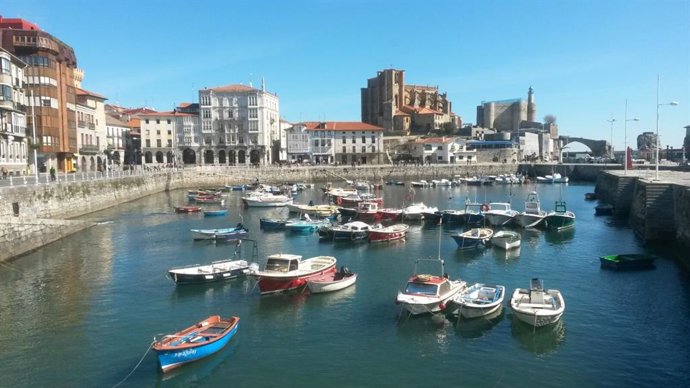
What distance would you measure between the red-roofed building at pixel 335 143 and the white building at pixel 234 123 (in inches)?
509

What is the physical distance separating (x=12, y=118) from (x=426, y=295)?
55048mm

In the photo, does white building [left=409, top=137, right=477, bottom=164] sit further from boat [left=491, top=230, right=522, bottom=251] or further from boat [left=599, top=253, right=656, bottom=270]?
boat [left=599, top=253, right=656, bottom=270]

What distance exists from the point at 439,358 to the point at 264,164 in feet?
352

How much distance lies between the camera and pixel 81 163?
86.2m

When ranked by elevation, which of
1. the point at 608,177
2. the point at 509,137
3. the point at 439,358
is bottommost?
the point at 439,358

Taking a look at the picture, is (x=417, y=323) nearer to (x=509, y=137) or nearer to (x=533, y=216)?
(x=533, y=216)

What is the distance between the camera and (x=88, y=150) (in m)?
86.6

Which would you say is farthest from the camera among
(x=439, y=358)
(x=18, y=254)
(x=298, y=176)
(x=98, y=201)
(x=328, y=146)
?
(x=328, y=146)

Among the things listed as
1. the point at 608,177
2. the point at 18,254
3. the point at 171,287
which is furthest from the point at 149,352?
the point at 608,177

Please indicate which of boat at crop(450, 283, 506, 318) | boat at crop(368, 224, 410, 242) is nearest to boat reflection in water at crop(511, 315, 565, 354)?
boat at crop(450, 283, 506, 318)

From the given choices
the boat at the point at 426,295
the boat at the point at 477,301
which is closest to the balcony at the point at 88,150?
the boat at the point at 426,295

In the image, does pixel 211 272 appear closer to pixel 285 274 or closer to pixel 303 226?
pixel 285 274

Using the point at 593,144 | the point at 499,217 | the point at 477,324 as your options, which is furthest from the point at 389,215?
the point at 593,144

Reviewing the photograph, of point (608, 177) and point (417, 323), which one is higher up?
point (608, 177)
